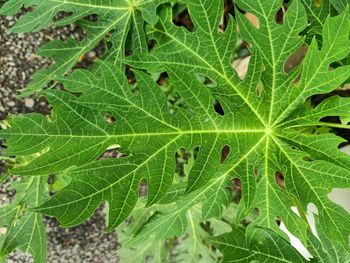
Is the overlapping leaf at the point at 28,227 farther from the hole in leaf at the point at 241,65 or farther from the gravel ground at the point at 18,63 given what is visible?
the hole in leaf at the point at 241,65

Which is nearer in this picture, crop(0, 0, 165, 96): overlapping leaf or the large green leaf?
the large green leaf

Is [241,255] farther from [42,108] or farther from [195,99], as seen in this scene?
[42,108]

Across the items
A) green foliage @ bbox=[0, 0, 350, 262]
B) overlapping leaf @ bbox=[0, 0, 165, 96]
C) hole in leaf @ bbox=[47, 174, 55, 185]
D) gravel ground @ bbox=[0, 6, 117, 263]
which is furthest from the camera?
gravel ground @ bbox=[0, 6, 117, 263]

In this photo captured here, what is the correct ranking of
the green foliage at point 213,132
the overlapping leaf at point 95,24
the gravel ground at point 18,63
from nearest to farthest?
the green foliage at point 213,132 → the overlapping leaf at point 95,24 → the gravel ground at point 18,63

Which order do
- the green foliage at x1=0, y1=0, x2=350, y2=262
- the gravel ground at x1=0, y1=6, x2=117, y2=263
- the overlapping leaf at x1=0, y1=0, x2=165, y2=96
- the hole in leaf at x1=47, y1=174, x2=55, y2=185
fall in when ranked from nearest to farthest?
1. the green foliage at x1=0, y1=0, x2=350, y2=262
2. the overlapping leaf at x1=0, y1=0, x2=165, y2=96
3. the hole in leaf at x1=47, y1=174, x2=55, y2=185
4. the gravel ground at x1=0, y1=6, x2=117, y2=263

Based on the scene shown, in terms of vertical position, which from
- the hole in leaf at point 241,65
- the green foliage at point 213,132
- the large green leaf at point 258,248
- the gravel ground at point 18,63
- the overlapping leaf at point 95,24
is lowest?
the large green leaf at point 258,248

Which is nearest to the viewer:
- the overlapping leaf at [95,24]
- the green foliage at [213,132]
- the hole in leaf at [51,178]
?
the green foliage at [213,132]

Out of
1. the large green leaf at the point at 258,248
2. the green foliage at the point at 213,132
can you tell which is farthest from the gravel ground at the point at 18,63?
the large green leaf at the point at 258,248

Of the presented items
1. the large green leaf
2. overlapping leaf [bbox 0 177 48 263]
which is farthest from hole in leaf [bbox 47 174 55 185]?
the large green leaf

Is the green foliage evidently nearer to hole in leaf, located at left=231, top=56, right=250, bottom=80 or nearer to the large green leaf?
the large green leaf

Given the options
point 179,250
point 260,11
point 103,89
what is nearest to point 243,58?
point 179,250
